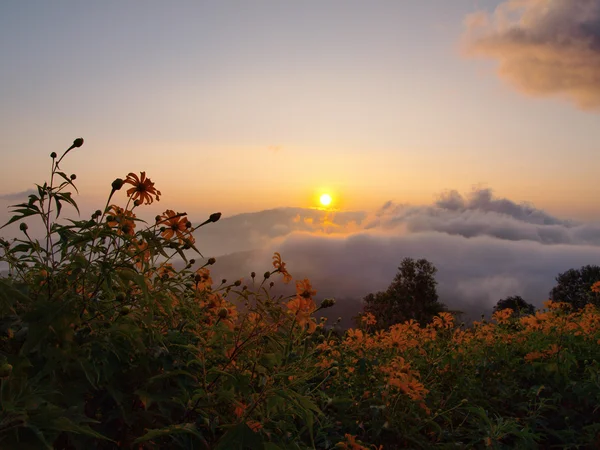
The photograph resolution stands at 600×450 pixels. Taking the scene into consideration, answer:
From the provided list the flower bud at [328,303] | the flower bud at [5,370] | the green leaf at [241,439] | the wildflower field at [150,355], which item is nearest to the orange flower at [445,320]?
the wildflower field at [150,355]

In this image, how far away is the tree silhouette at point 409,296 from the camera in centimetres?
3716

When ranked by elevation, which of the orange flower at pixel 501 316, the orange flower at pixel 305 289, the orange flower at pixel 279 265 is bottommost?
the orange flower at pixel 501 316

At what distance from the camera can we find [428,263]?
38.6 metres

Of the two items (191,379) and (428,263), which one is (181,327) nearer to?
(191,379)

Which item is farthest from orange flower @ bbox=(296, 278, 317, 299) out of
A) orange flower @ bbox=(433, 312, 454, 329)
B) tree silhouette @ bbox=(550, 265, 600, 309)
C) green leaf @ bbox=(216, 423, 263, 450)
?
tree silhouette @ bbox=(550, 265, 600, 309)

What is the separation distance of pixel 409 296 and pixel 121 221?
3700 cm

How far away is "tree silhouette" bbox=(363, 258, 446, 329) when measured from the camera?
37.2 metres

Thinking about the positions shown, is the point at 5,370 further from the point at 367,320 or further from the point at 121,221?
the point at 367,320

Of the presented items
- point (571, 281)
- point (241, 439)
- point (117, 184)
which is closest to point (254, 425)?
point (241, 439)

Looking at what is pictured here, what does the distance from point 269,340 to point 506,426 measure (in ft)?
6.82

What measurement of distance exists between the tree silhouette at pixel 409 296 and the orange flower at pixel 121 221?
34.8 meters

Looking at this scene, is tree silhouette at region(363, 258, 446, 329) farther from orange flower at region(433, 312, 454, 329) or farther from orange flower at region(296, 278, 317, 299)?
orange flower at region(296, 278, 317, 299)

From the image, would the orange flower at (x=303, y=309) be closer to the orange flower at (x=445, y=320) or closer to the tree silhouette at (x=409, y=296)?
the orange flower at (x=445, y=320)

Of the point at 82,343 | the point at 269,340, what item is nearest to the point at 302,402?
the point at 269,340
